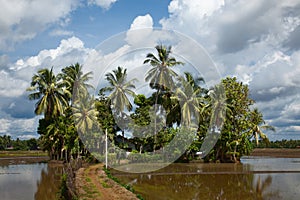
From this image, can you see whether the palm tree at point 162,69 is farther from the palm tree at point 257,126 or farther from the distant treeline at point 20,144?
the distant treeline at point 20,144

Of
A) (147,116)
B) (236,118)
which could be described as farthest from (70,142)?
(236,118)

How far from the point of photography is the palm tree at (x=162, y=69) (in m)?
26.8

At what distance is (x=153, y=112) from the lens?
27.3 m

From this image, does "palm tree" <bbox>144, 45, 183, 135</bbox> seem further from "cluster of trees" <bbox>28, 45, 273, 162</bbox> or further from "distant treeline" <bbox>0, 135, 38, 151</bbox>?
"distant treeline" <bbox>0, 135, 38, 151</bbox>

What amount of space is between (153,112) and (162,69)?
356 centimetres

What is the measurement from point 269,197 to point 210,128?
17656 millimetres

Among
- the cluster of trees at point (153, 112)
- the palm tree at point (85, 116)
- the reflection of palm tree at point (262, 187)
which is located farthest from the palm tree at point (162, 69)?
the reflection of palm tree at point (262, 187)

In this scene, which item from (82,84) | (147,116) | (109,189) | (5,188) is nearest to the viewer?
(109,189)

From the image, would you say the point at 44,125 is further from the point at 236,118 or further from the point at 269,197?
the point at 269,197

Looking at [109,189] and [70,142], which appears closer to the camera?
[109,189]

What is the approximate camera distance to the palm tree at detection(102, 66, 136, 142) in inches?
1046

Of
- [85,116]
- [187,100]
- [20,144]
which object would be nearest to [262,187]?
[187,100]

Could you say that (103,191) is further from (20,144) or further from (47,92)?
(20,144)

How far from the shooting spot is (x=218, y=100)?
2712 centimetres
